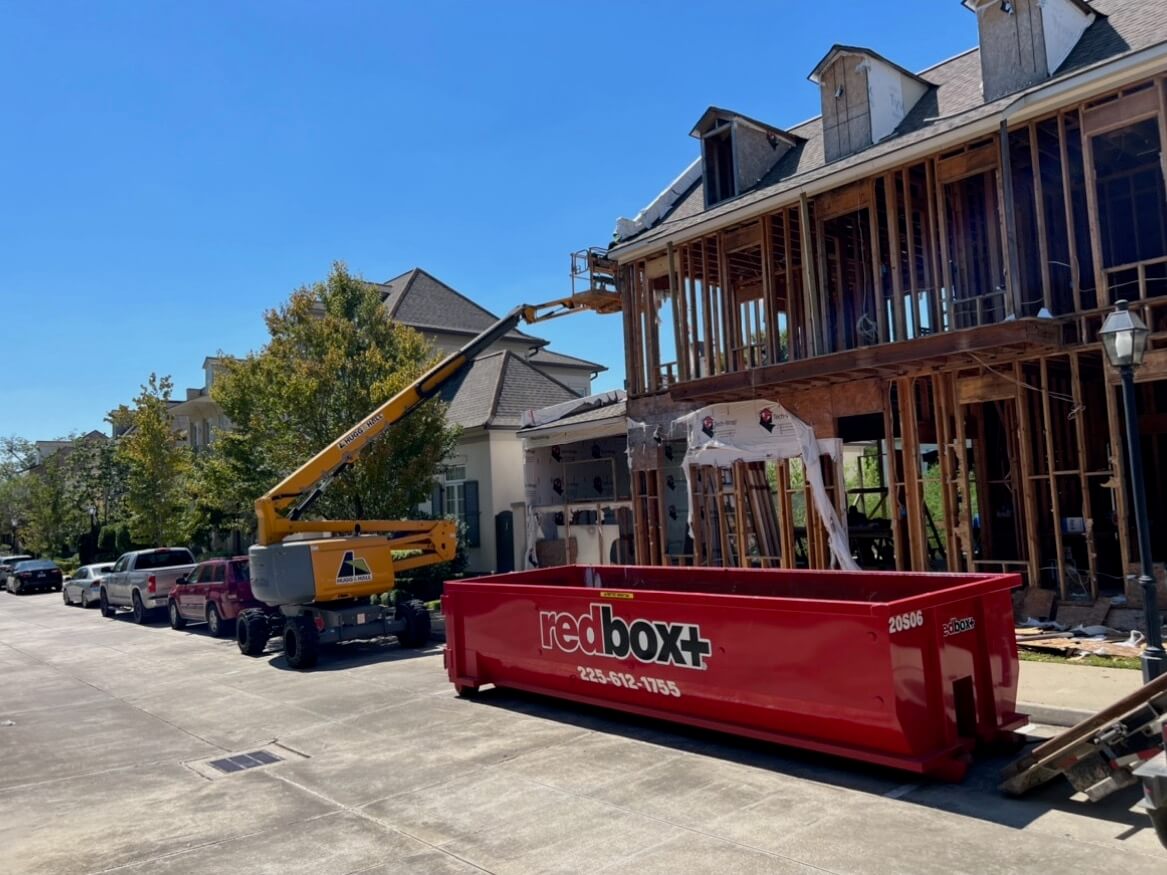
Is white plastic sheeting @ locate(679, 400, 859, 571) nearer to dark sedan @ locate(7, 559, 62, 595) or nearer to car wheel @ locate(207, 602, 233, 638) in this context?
car wheel @ locate(207, 602, 233, 638)

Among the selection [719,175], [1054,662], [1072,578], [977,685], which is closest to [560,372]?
[719,175]

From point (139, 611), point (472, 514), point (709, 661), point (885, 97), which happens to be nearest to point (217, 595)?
point (139, 611)

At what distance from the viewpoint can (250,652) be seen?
15.5 meters

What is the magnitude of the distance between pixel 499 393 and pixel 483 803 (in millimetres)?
20766

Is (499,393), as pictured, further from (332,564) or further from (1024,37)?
(1024,37)

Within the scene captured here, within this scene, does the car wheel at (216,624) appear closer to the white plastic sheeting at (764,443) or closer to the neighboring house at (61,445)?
the white plastic sheeting at (764,443)

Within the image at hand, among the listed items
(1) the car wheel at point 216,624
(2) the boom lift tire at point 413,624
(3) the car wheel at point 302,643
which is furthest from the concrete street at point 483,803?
(1) the car wheel at point 216,624

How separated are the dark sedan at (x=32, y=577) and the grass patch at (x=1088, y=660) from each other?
39095 millimetres

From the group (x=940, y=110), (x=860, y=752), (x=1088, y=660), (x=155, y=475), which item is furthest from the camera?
(x=155, y=475)

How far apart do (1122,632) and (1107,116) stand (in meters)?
6.83

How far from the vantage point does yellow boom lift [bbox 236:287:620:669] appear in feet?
46.8

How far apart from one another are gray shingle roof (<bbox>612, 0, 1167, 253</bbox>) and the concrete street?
27.9 feet

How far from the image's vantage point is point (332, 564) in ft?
47.5

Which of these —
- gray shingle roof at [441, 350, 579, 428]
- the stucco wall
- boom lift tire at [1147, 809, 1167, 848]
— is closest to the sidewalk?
boom lift tire at [1147, 809, 1167, 848]
